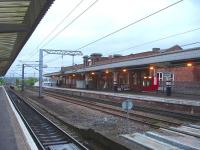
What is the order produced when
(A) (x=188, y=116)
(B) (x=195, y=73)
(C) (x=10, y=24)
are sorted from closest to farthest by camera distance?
1. (C) (x=10, y=24)
2. (A) (x=188, y=116)
3. (B) (x=195, y=73)

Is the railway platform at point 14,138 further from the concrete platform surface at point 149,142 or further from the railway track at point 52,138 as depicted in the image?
the concrete platform surface at point 149,142

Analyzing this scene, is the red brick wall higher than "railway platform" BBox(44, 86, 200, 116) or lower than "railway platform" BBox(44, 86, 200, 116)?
higher

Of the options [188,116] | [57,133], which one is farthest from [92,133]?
[188,116]

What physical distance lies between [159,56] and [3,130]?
24202 mm

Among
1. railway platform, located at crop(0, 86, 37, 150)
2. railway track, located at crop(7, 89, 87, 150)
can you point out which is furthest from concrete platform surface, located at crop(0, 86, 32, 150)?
railway track, located at crop(7, 89, 87, 150)

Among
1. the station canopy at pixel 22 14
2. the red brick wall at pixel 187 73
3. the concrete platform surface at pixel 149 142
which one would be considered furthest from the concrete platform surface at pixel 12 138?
the red brick wall at pixel 187 73

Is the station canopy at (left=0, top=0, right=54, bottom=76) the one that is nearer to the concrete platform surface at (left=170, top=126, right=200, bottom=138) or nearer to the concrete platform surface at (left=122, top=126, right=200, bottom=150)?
the concrete platform surface at (left=122, top=126, right=200, bottom=150)

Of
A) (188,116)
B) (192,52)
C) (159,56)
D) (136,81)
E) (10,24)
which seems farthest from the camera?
(136,81)

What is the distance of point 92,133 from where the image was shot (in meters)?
Result: 15.4

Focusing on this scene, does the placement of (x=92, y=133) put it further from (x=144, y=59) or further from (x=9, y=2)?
(x=144, y=59)

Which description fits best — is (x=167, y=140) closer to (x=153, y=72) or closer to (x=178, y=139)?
(x=178, y=139)

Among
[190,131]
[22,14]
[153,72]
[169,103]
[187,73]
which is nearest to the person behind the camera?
[190,131]

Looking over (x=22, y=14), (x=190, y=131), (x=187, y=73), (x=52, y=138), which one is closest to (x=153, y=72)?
(x=187, y=73)

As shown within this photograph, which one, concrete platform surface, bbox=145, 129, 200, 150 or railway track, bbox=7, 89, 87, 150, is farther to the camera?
railway track, bbox=7, 89, 87, 150
